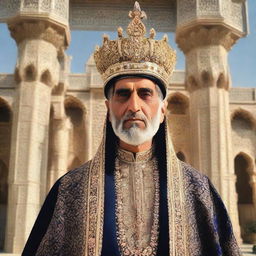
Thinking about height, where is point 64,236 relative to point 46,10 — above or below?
below

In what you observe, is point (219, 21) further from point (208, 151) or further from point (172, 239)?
point (172, 239)

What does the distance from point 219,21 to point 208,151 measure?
259 cm

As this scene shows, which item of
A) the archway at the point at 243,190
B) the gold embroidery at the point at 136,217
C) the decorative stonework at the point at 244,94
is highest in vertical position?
the decorative stonework at the point at 244,94

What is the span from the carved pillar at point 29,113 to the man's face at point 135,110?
6.39 m

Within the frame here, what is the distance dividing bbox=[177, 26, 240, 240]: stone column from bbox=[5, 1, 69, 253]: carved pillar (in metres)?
2.76

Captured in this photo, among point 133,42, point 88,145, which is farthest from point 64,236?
point 88,145

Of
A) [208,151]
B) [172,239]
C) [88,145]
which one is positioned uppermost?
[88,145]

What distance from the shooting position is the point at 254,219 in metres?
13.0

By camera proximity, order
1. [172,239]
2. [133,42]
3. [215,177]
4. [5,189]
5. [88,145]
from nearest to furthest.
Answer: [172,239] < [133,42] < [215,177] < [88,145] < [5,189]

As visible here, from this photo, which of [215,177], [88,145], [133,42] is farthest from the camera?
[88,145]

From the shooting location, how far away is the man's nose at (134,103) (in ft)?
4.83

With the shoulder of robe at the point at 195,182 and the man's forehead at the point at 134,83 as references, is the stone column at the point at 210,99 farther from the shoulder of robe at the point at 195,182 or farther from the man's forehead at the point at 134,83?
the man's forehead at the point at 134,83

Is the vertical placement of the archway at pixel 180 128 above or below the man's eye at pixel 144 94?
above

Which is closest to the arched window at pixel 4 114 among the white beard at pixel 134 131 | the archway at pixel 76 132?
the archway at pixel 76 132
